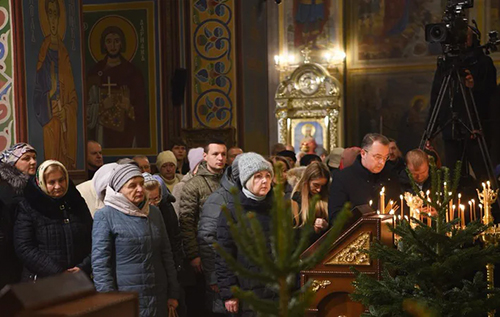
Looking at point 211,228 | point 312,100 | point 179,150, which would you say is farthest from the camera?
point 312,100

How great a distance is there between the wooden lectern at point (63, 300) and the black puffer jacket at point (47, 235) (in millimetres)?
3710

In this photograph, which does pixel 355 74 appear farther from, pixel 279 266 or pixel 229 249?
pixel 279 266

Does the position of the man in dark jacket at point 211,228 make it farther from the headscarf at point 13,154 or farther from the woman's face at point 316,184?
the headscarf at point 13,154

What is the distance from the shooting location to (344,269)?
4531 millimetres

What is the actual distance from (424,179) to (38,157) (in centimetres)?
327

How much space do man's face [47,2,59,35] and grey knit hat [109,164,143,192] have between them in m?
2.90

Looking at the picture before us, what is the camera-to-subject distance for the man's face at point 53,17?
735 centimetres

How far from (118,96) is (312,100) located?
490 inches

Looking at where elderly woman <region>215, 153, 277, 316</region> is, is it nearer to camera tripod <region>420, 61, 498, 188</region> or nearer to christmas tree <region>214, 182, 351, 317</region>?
camera tripod <region>420, 61, 498, 188</region>

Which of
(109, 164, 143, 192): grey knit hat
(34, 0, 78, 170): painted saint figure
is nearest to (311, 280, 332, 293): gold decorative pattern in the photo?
(109, 164, 143, 192): grey knit hat

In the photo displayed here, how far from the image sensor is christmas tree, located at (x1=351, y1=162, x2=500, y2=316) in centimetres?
324

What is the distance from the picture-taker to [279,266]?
1451 millimetres

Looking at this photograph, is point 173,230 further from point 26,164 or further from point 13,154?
point 13,154

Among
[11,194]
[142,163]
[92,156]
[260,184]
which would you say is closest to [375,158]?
[260,184]
